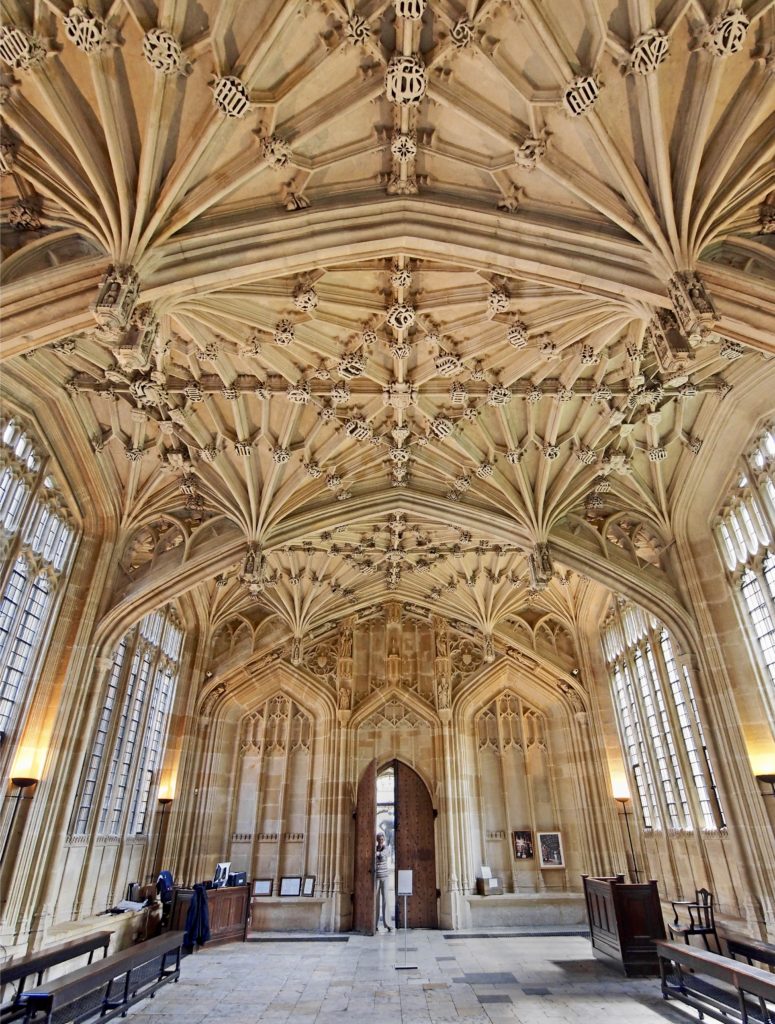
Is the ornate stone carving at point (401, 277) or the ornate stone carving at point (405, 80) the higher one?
the ornate stone carving at point (401, 277)

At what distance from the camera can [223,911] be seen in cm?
1342

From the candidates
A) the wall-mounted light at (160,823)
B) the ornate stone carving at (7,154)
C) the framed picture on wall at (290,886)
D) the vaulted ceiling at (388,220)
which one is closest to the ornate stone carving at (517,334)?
the vaulted ceiling at (388,220)

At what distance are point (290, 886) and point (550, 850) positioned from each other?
6.90 metres

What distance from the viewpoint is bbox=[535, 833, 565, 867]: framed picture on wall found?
15.9 m

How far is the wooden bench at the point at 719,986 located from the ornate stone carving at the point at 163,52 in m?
10.6

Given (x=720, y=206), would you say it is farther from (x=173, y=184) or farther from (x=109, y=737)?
(x=109, y=737)

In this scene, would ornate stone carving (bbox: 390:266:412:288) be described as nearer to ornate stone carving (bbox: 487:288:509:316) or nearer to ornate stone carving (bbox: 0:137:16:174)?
ornate stone carving (bbox: 487:288:509:316)

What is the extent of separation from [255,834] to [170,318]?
13837mm

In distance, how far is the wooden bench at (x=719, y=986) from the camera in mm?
6121

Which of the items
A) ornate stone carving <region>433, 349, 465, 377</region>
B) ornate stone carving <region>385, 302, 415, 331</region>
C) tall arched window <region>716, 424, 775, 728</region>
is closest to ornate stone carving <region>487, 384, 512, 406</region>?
ornate stone carving <region>433, 349, 465, 377</region>

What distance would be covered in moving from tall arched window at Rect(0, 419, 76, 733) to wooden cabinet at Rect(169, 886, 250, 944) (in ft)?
19.5

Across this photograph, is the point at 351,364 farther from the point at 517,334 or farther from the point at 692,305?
the point at 692,305

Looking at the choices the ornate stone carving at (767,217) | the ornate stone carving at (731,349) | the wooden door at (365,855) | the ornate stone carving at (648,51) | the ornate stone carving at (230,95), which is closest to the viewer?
the ornate stone carving at (648,51)

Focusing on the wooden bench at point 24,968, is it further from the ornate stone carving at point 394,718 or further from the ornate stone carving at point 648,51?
the ornate stone carving at point 648,51
